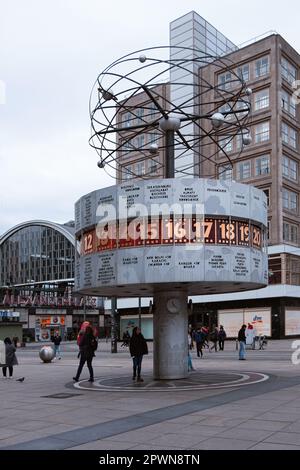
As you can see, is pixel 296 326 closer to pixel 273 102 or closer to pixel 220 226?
pixel 273 102

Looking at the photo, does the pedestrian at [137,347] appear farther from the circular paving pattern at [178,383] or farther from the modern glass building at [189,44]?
the modern glass building at [189,44]

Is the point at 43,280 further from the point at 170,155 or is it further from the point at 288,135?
the point at 170,155

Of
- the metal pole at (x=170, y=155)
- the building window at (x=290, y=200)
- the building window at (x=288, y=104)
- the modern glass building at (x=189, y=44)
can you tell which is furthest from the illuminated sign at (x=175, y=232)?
the building window at (x=288, y=104)

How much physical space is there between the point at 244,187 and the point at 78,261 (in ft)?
19.6

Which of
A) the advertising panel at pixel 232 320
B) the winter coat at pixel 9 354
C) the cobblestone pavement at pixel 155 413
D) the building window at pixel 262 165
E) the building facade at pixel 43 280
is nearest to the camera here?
the cobblestone pavement at pixel 155 413

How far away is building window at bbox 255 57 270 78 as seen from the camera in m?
62.4

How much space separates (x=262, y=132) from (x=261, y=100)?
3.43 meters

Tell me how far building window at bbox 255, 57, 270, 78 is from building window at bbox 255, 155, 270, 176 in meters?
8.68

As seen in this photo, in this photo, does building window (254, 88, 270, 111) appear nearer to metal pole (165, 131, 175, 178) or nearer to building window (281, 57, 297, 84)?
building window (281, 57, 297, 84)

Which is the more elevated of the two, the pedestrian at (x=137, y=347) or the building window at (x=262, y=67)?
the building window at (x=262, y=67)

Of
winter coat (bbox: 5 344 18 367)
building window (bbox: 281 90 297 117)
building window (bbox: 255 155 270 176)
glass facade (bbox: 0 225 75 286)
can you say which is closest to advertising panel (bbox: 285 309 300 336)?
building window (bbox: 255 155 270 176)

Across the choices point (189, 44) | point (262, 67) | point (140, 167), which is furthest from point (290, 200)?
point (189, 44)

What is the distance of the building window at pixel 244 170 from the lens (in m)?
63.6

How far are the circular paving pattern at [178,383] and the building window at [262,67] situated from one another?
47111mm
